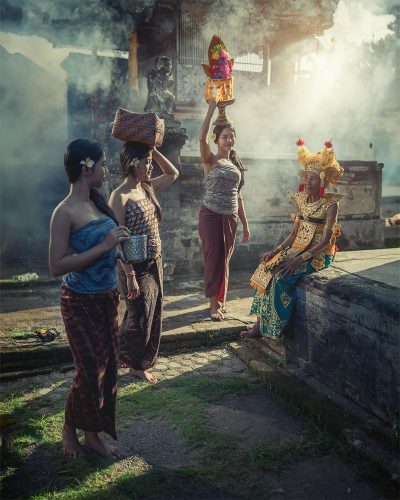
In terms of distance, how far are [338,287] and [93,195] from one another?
1.98 m

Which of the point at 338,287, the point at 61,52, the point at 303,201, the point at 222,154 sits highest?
the point at 61,52

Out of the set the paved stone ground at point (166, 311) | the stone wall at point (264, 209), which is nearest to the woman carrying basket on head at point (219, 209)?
the paved stone ground at point (166, 311)

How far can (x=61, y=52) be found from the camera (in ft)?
59.9

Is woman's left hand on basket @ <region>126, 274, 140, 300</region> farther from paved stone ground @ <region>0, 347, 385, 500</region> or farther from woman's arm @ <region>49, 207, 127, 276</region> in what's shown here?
woman's arm @ <region>49, 207, 127, 276</region>

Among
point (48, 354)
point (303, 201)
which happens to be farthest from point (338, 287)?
point (48, 354)

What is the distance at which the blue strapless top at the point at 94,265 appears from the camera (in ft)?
9.09

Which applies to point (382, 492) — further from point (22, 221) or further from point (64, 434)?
point (22, 221)

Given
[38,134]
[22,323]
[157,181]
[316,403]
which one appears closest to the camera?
[316,403]

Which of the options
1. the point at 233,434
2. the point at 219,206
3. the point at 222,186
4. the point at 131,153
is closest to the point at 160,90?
the point at 222,186

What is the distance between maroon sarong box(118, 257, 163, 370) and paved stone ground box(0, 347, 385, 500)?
232 mm

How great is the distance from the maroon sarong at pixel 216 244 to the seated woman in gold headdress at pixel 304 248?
3.51 feet

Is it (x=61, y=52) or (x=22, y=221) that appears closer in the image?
(x=22, y=221)

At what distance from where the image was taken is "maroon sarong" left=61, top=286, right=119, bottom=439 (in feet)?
9.43

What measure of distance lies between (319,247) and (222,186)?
1.69 m
